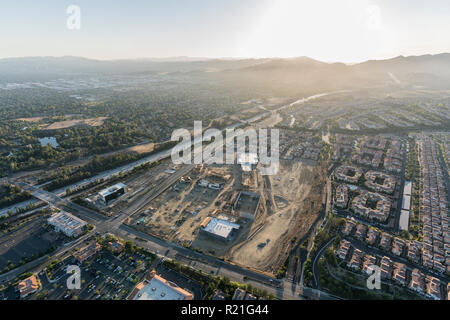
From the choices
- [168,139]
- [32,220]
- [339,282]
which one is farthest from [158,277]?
[168,139]

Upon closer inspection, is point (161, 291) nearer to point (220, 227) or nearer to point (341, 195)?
point (220, 227)

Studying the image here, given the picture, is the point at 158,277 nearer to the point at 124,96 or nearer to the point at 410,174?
the point at 410,174

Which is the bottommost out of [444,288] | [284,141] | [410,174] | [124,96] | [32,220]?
[444,288]

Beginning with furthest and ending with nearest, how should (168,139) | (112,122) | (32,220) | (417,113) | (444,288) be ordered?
(417,113), (112,122), (168,139), (32,220), (444,288)

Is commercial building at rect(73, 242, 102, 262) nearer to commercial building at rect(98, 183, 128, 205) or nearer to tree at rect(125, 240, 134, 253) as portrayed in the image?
tree at rect(125, 240, 134, 253)

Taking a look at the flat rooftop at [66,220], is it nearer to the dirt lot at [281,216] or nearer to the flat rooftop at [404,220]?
the dirt lot at [281,216]

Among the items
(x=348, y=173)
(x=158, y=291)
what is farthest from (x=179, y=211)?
(x=348, y=173)
